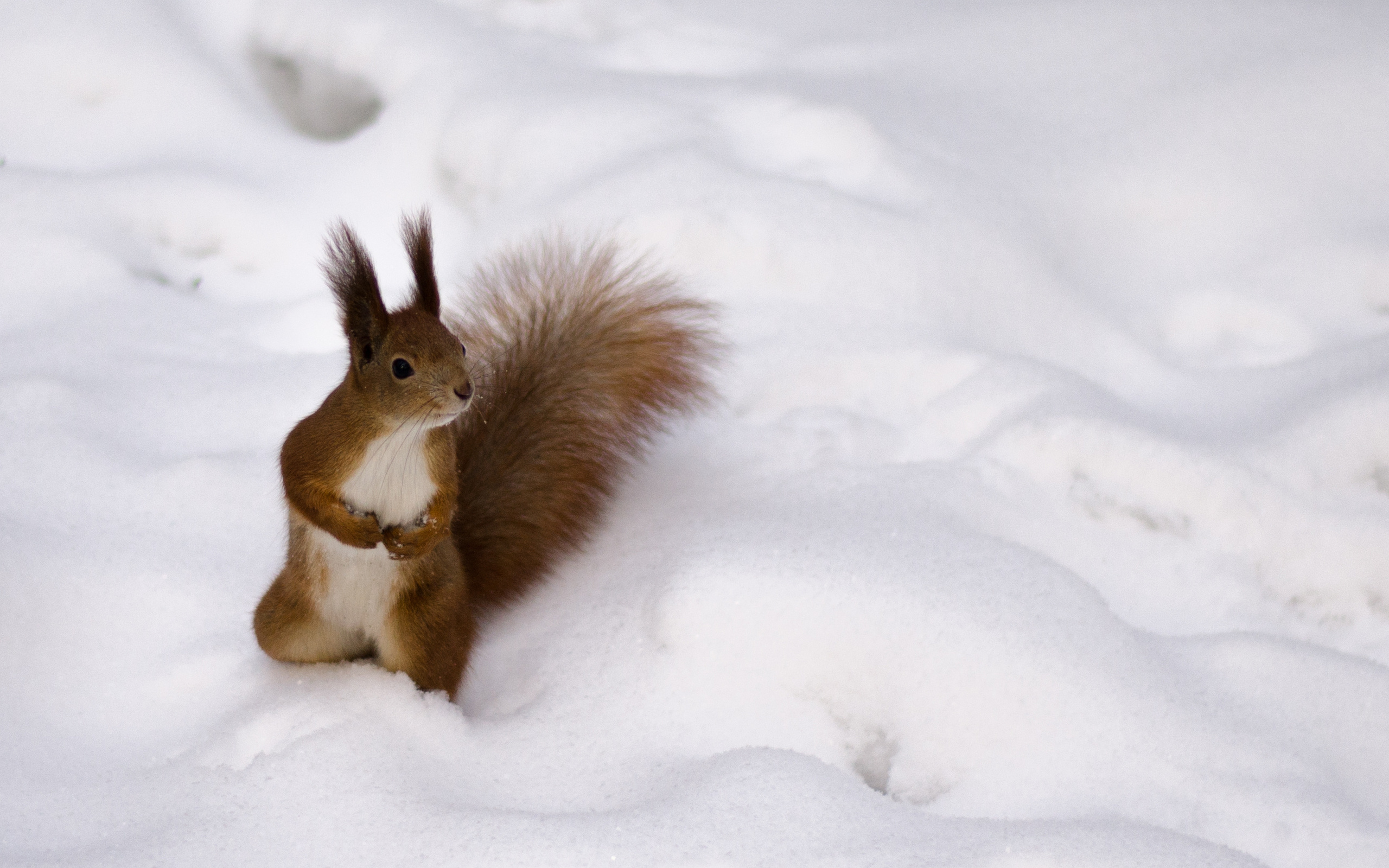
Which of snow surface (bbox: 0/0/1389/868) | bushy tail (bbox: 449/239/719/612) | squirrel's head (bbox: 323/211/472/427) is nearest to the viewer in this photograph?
squirrel's head (bbox: 323/211/472/427)

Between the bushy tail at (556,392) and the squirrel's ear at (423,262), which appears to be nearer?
the squirrel's ear at (423,262)

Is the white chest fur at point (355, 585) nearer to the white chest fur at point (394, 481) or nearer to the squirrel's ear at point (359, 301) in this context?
the white chest fur at point (394, 481)

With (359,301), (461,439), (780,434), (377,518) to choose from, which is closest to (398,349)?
(359,301)

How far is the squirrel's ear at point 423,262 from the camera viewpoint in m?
1.31

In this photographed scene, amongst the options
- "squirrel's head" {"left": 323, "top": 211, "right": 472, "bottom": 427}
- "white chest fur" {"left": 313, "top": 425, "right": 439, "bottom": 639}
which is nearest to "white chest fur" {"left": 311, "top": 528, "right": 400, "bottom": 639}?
"white chest fur" {"left": 313, "top": 425, "right": 439, "bottom": 639}

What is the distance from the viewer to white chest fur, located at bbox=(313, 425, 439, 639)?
4.35ft

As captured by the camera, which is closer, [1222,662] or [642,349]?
[1222,662]

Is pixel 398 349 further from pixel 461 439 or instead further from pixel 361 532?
pixel 461 439

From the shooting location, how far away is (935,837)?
128 centimetres

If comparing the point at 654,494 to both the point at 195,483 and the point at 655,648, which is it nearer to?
the point at 655,648

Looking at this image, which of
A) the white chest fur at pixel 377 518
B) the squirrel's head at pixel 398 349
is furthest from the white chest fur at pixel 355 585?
the squirrel's head at pixel 398 349

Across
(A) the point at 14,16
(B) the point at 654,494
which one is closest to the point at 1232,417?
(B) the point at 654,494

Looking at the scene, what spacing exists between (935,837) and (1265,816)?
0.41 meters

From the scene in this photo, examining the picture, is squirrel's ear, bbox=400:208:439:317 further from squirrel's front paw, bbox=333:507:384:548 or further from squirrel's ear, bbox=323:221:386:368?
squirrel's front paw, bbox=333:507:384:548
